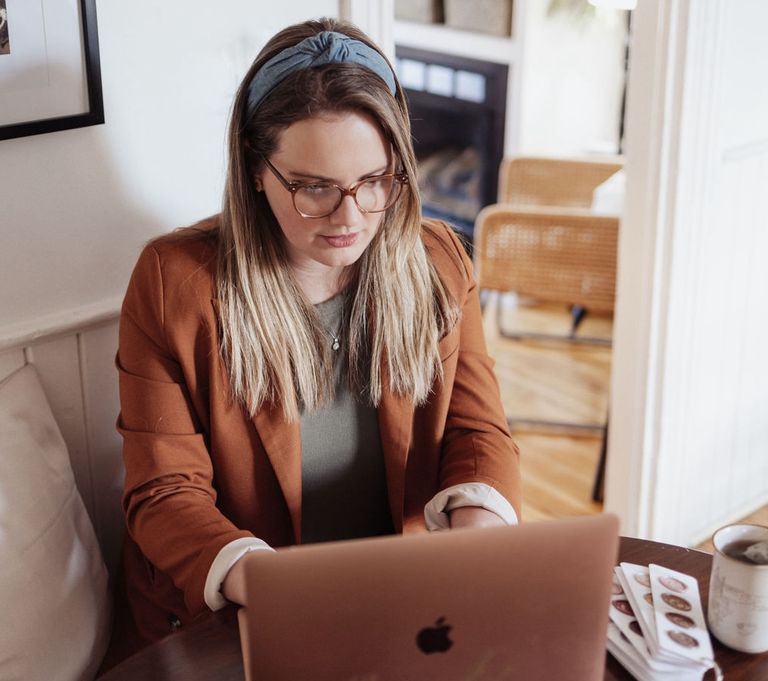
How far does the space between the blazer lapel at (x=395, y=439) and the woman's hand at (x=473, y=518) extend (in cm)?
16

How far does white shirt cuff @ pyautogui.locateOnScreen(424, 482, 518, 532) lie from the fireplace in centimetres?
283

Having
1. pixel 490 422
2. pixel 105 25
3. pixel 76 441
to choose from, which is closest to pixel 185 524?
pixel 76 441

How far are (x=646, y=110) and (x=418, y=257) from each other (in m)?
0.88

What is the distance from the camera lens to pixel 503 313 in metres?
4.31

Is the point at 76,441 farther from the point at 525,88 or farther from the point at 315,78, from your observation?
the point at 525,88

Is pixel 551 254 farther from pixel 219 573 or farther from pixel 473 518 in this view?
pixel 219 573

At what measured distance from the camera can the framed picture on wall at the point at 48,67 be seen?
4.57 feet

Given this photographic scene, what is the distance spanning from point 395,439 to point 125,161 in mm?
605

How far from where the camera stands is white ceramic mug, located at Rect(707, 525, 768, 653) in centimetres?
108

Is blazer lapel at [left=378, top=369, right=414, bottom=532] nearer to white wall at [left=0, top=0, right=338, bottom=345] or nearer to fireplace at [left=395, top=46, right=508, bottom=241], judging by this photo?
white wall at [left=0, top=0, right=338, bottom=345]

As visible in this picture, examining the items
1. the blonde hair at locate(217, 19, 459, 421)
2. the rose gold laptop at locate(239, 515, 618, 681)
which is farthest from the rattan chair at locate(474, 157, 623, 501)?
the rose gold laptop at locate(239, 515, 618, 681)

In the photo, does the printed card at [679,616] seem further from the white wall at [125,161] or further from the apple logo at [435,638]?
the white wall at [125,161]

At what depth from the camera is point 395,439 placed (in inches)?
60.5

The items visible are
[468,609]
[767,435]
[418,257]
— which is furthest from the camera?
[767,435]
